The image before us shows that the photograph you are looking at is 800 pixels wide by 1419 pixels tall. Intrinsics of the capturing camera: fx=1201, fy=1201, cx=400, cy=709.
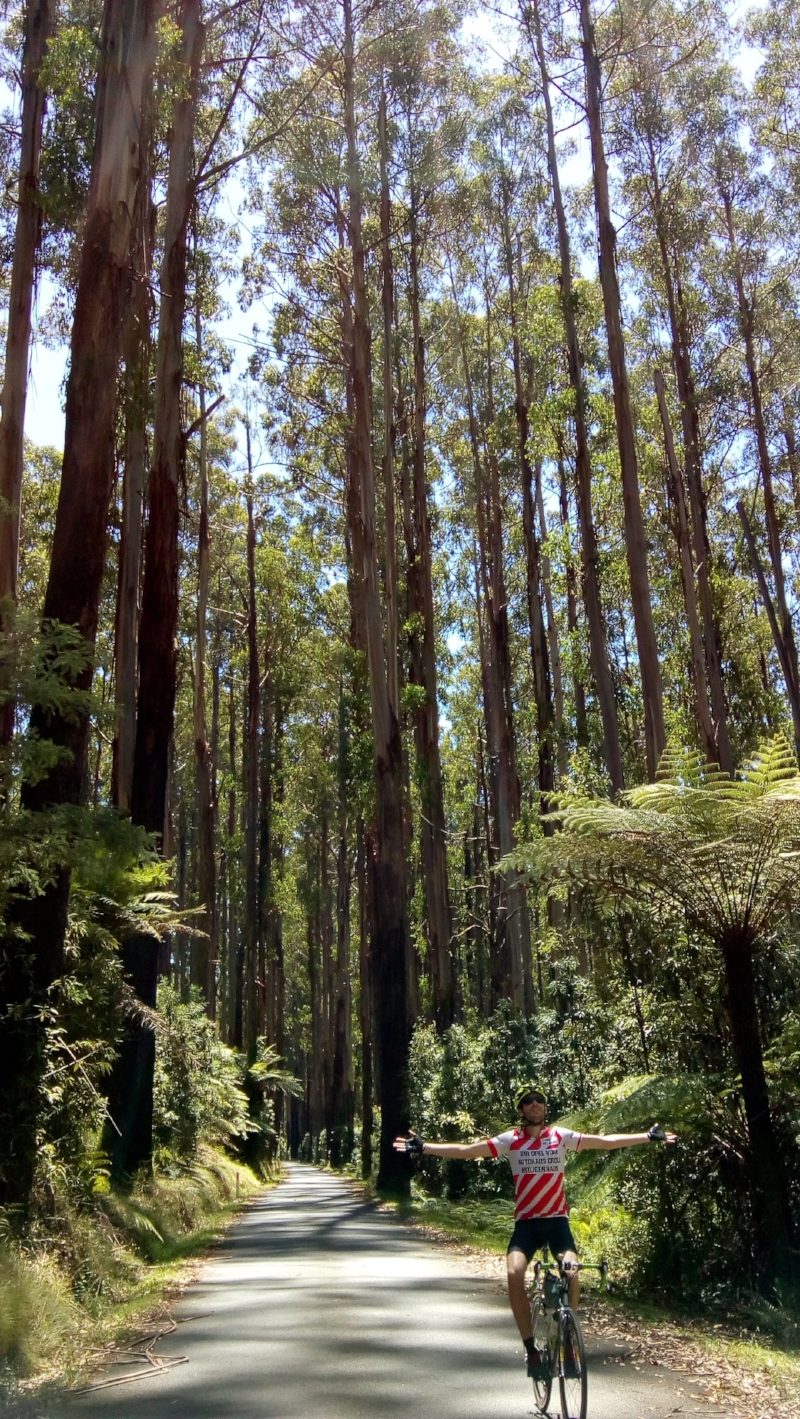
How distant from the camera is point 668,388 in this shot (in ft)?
96.7

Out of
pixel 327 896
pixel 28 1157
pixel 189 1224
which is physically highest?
pixel 327 896

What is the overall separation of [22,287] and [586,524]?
8506mm

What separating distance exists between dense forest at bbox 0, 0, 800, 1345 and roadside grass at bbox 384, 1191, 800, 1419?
287 millimetres

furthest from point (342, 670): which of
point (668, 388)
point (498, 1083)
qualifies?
point (498, 1083)

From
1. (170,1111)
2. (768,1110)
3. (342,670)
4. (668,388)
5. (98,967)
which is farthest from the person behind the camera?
(342,670)

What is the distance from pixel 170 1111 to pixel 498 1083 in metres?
4.48

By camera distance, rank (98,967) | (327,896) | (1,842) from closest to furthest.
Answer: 1. (1,842)
2. (98,967)
3. (327,896)

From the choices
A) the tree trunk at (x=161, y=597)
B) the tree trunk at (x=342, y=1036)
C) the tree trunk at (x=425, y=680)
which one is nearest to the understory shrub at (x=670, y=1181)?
the tree trunk at (x=161, y=597)

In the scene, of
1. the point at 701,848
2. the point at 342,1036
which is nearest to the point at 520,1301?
the point at 701,848

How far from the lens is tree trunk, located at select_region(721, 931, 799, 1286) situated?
7496 millimetres

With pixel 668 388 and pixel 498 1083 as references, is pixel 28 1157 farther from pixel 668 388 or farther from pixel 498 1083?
pixel 668 388

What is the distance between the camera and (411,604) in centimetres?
2725

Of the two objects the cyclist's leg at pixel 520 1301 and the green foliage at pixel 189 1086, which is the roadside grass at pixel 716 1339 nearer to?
the cyclist's leg at pixel 520 1301

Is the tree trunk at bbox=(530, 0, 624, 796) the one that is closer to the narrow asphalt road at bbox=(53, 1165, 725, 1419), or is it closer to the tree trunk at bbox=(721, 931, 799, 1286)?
the tree trunk at bbox=(721, 931, 799, 1286)
